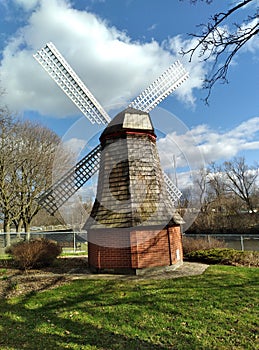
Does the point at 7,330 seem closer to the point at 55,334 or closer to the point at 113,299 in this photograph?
the point at 55,334

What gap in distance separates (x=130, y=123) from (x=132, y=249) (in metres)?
4.63

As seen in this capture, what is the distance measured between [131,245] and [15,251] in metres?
4.69

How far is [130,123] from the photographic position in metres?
9.70

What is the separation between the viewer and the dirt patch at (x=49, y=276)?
24.2 feet

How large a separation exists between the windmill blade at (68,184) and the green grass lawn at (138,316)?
422 centimetres

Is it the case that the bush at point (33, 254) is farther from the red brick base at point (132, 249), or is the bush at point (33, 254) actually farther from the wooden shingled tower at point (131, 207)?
the red brick base at point (132, 249)

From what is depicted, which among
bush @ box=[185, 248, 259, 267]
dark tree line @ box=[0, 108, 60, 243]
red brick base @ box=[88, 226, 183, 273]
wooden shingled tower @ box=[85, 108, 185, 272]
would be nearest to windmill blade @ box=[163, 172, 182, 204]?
wooden shingled tower @ box=[85, 108, 185, 272]

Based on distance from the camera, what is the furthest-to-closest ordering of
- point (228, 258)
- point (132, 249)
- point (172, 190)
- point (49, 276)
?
point (172, 190) < point (228, 258) < point (132, 249) < point (49, 276)

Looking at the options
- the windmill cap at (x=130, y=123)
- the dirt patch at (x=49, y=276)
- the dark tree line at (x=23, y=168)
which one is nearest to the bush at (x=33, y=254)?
the dirt patch at (x=49, y=276)

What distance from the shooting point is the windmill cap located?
9.66 metres

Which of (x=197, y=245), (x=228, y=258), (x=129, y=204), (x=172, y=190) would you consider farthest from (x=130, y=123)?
(x=197, y=245)

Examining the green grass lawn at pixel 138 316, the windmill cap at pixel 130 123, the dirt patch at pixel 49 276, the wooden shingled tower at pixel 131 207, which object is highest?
the windmill cap at pixel 130 123

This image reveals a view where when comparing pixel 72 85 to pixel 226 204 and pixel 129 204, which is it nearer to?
pixel 129 204

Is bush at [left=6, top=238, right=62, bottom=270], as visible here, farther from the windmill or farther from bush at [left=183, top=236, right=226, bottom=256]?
bush at [left=183, top=236, right=226, bottom=256]
